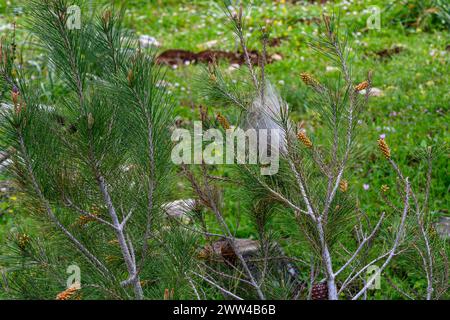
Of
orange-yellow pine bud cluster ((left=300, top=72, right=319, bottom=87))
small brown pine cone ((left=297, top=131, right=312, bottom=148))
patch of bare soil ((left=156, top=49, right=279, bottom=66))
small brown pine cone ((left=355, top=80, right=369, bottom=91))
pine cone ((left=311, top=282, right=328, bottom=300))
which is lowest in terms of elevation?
pine cone ((left=311, top=282, right=328, bottom=300))

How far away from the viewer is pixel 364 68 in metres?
6.35

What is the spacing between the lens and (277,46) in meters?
7.67

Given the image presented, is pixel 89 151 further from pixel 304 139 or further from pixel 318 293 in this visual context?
pixel 318 293

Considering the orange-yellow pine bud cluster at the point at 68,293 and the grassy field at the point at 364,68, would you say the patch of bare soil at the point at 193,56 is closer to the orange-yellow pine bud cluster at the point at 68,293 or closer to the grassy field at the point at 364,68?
the grassy field at the point at 364,68

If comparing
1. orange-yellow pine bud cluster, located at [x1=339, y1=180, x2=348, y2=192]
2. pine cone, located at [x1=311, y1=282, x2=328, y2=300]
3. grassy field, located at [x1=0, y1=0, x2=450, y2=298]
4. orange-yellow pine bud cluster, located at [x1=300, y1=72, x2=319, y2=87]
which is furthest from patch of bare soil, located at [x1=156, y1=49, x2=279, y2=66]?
orange-yellow pine bud cluster, located at [x1=300, y1=72, x2=319, y2=87]

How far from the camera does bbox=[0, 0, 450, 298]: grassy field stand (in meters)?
4.31

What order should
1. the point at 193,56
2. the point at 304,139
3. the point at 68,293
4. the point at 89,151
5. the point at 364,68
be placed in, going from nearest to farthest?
the point at 68,293 → the point at 89,151 → the point at 304,139 → the point at 364,68 → the point at 193,56

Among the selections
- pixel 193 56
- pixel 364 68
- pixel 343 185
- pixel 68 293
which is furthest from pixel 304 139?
pixel 193 56

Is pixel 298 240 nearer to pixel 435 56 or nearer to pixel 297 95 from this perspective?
pixel 297 95

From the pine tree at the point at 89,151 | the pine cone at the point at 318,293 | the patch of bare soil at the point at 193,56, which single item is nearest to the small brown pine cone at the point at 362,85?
the pine tree at the point at 89,151

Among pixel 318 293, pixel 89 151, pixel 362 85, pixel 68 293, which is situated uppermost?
pixel 362 85

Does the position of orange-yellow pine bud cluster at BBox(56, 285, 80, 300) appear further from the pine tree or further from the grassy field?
the grassy field

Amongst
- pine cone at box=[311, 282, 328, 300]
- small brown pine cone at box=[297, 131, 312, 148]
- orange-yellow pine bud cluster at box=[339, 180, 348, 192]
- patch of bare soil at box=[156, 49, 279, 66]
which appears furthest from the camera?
patch of bare soil at box=[156, 49, 279, 66]
